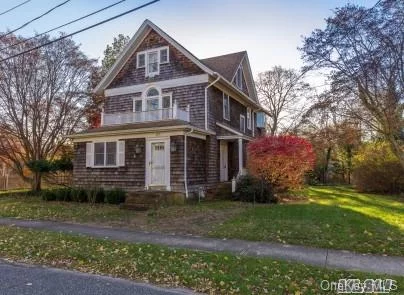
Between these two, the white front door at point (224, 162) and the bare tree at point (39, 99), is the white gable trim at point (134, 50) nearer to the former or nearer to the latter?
the bare tree at point (39, 99)

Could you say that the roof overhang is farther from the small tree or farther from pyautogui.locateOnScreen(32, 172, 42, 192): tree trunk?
pyautogui.locateOnScreen(32, 172, 42, 192): tree trunk

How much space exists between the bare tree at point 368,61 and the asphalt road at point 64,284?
1765 cm

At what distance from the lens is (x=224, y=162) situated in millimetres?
19266

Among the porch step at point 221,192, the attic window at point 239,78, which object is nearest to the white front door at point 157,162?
the porch step at point 221,192

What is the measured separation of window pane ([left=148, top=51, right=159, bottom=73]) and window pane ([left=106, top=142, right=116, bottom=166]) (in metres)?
4.57

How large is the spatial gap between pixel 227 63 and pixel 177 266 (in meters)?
17.5

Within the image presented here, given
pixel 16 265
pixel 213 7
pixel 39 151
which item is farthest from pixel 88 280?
pixel 39 151

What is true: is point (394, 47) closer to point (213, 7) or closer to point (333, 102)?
point (333, 102)

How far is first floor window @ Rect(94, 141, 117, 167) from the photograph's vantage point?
1636cm

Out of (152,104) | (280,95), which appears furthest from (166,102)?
(280,95)

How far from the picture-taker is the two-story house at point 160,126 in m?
15.1

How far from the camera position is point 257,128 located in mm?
26234

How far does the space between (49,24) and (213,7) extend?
16.2ft

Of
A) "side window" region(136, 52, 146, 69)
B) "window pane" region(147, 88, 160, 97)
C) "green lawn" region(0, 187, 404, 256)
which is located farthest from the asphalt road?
"side window" region(136, 52, 146, 69)
